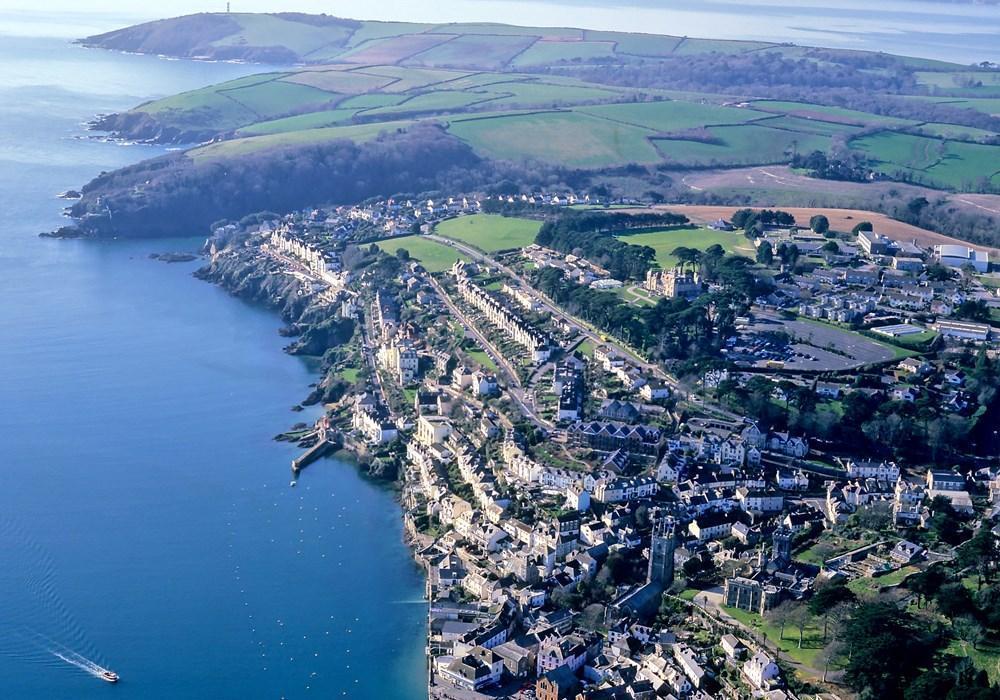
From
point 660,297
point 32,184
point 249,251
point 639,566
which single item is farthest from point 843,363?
point 32,184

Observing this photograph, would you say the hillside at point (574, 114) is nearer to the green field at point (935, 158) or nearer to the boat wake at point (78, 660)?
the green field at point (935, 158)

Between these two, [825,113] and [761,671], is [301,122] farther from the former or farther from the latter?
[761,671]

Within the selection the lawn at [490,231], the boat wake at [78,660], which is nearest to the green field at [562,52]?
the lawn at [490,231]

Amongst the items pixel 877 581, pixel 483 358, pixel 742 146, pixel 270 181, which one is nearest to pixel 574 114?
pixel 742 146

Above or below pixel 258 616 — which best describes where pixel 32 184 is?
above

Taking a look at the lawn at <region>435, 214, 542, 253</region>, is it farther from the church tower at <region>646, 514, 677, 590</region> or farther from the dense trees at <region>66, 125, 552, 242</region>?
the church tower at <region>646, 514, 677, 590</region>

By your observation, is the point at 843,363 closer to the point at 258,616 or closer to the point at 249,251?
the point at 258,616
